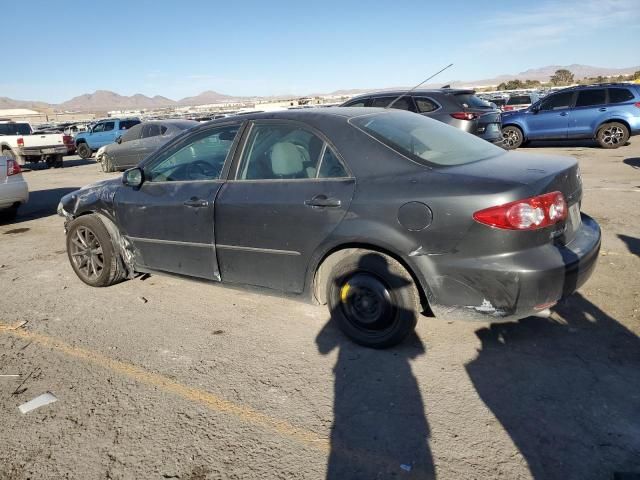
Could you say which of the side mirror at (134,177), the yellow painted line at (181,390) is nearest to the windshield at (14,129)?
the side mirror at (134,177)

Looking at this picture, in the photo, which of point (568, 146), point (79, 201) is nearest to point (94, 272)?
point (79, 201)

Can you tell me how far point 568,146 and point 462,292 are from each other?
14077 millimetres

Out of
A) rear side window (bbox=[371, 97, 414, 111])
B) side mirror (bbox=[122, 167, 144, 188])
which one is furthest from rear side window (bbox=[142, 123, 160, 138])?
side mirror (bbox=[122, 167, 144, 188])

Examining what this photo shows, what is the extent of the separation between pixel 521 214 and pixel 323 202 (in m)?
1.26

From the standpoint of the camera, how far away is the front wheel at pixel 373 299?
316 cm

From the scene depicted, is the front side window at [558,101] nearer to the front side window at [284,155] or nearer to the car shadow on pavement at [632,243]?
the car shadow on pavement at [632,243]

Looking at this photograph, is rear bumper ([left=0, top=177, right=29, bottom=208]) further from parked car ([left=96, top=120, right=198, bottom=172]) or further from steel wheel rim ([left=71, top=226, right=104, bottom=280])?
parked car ([left=96, top=120, right=198, bottom=172])

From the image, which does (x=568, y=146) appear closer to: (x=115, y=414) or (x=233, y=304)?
(x=233, y=304)

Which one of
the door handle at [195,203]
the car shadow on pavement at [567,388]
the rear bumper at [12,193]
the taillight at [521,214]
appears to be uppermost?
the door handle at [195,203]

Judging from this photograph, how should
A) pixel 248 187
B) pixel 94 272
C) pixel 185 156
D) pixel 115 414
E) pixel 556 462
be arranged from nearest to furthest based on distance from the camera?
pixel 556 462 → pixel 115 414 → pixel 248 187 → pixel 185 156 → pixel 94 272

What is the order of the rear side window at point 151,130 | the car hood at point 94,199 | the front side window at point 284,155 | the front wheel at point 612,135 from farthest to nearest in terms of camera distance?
the rear side window at point 151,130 → the front wheel at point 612,135 → the car hood at point 94,199 → the front side window at point 284,155

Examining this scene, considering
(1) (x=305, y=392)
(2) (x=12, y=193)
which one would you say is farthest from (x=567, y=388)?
(2) (x=12, y=193)

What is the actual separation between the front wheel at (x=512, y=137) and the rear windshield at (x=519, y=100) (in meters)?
7.09

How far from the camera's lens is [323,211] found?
3285 millimetres
